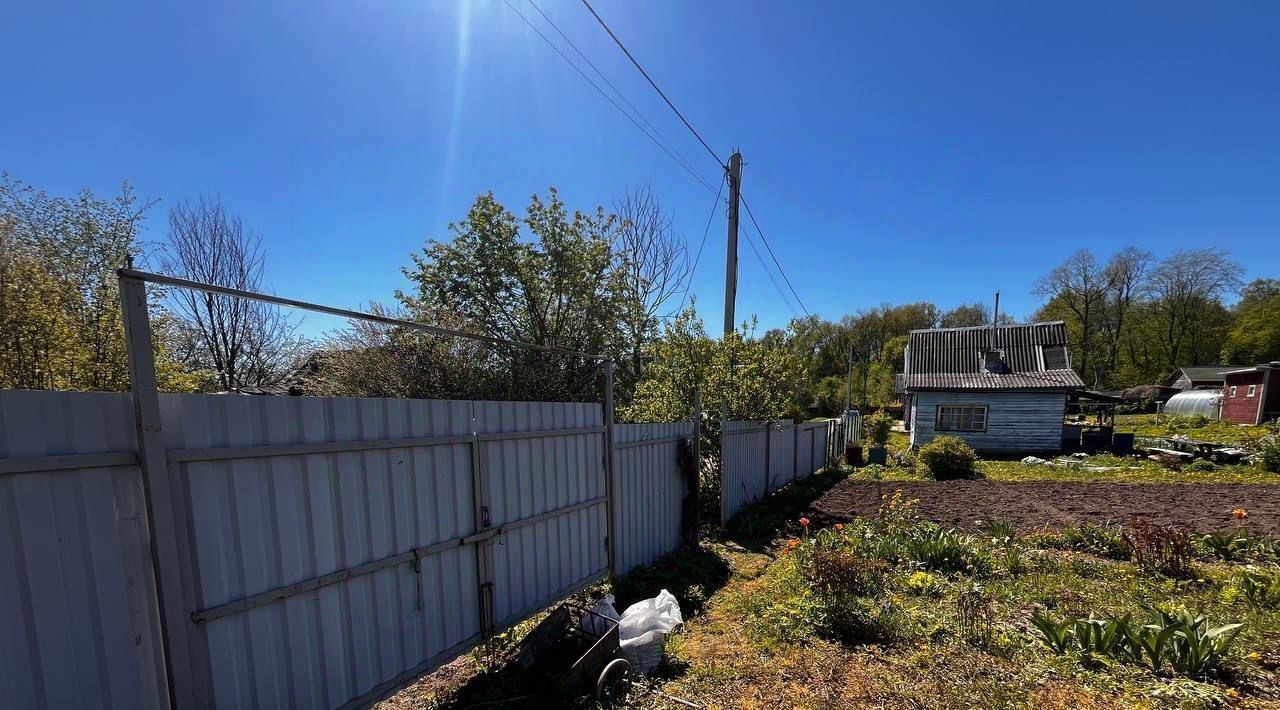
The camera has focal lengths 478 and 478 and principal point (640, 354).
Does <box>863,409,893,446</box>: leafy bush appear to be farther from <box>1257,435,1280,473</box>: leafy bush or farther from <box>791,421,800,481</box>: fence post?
<box>1257,435,1280,473</box>: leafy bush

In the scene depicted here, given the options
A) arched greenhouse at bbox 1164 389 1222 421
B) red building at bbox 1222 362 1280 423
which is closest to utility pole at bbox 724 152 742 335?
red building at bbox 1222 362 1280 423

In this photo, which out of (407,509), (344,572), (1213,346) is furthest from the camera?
(1213,346)

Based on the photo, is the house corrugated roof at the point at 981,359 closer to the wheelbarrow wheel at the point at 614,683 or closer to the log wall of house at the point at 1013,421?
the log wall of house at the point at 1013,421

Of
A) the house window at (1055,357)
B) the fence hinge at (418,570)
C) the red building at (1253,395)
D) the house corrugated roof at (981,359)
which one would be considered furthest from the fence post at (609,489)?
the red building at (1253,395)

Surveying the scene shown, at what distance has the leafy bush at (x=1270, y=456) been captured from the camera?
1112 cm

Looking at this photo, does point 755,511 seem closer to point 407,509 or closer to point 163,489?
point 407,509

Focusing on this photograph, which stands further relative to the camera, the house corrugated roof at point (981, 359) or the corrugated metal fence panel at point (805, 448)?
the house corrugated roof at point (981, 359)

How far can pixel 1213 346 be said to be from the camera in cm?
3969

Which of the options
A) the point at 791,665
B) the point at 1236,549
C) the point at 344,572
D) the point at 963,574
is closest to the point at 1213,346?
the point at 1236,549

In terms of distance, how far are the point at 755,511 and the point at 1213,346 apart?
5610 centimetres

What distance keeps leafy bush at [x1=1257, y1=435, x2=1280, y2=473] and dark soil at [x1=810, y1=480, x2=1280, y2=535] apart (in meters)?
3.68

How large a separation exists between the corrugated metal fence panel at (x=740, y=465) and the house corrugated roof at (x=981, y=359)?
12.6 meters

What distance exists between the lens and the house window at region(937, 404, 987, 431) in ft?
A: 56.1

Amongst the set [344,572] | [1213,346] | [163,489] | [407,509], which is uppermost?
[163,489]
